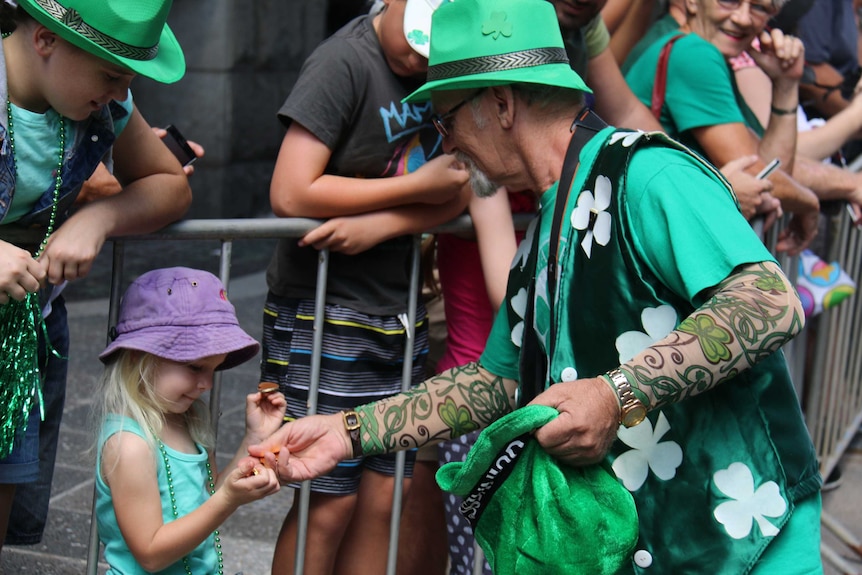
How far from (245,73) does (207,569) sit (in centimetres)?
805

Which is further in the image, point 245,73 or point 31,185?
point 245,73

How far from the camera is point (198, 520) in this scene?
2.50 metres

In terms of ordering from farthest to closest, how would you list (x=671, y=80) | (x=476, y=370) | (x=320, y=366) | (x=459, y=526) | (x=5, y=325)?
(x=671, y=80) < (x=459, y=526) < (x=320, y=366) < (x=476, y=370) < (x=5, y=325)

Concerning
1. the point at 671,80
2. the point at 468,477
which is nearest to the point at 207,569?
the point at 468,477

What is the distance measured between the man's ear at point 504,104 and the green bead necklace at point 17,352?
2.98ft

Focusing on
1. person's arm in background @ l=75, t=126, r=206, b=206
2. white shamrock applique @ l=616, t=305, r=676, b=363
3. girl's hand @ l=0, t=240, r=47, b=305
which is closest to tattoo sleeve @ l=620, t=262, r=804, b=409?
white shamrock applique @ l=616, t=305, r=676, b=363

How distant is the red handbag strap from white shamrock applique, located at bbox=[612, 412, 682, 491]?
80.0 inches

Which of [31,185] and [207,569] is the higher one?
[31,185]

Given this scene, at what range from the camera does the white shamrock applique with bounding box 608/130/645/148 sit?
2.19m

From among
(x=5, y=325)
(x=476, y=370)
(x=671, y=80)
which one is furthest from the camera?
(x=671, y=80)

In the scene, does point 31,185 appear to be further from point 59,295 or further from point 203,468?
point 203,468

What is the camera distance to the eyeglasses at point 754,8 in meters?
4.11

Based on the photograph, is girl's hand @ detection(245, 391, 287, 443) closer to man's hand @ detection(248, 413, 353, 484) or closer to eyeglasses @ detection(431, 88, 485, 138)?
man's hand @ detection(248, 413, 353, 484)

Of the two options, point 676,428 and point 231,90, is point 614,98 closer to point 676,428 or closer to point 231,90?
point 676,428
